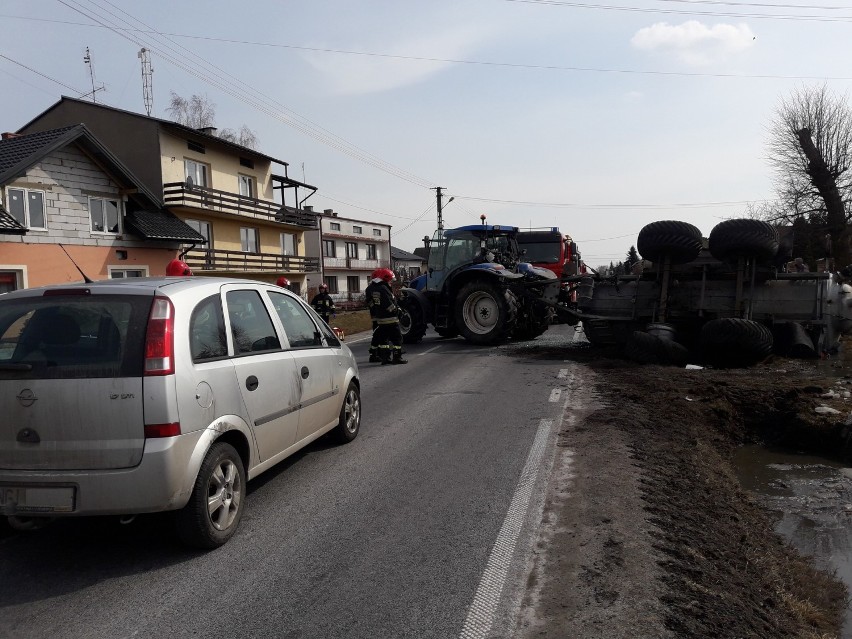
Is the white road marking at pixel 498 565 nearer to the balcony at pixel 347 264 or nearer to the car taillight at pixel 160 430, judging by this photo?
the car taillight at pixel 160 430

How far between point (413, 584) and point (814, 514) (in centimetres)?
340

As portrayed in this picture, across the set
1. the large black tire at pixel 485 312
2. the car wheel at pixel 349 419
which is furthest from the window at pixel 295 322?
the large black tire at pixel 485 312

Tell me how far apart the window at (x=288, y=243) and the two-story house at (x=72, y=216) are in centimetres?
1291

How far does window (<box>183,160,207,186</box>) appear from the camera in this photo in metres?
28.5

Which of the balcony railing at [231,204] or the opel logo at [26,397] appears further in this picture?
the balcony railing at [231,204]

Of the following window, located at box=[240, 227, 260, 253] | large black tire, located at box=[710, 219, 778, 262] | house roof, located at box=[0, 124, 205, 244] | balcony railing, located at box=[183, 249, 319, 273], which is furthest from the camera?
window, located at box=[240, 227, 260, 253]

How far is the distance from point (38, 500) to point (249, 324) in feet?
5.55

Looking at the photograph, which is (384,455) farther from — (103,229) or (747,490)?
(103,229)

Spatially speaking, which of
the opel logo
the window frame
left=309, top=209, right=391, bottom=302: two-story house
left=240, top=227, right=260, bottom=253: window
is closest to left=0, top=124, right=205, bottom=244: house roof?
the window frame

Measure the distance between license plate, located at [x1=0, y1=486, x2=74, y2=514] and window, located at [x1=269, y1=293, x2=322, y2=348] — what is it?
2.01m

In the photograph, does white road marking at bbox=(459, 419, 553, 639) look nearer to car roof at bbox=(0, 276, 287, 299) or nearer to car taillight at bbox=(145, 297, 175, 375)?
car taillight at bbox=(145, 297, 175, 375)

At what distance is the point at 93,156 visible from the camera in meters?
21.1

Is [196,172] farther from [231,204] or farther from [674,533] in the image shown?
[674,533]

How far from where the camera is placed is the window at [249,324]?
14.6 ft
